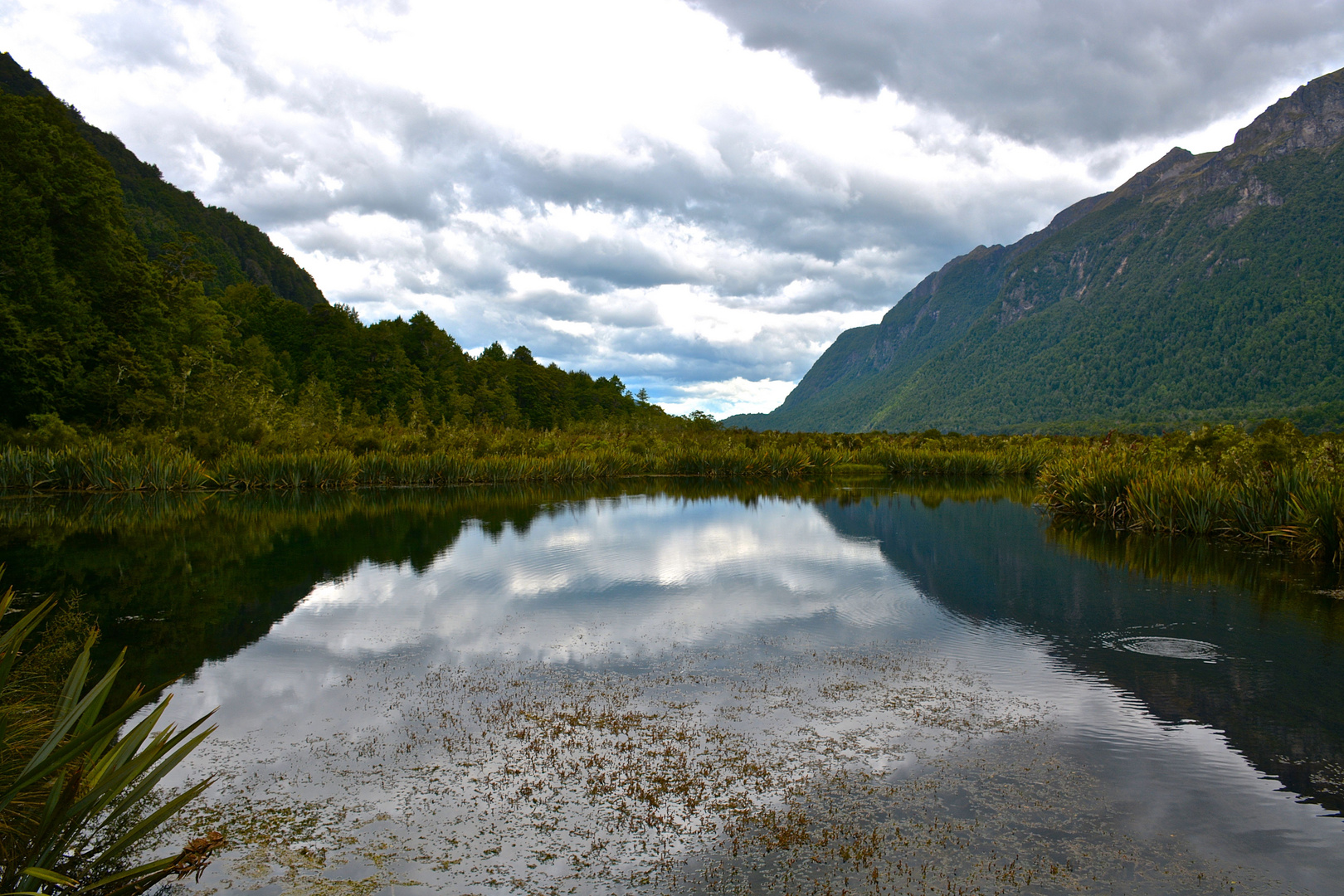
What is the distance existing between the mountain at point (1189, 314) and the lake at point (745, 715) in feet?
251

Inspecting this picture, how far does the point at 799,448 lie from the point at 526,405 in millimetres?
32704

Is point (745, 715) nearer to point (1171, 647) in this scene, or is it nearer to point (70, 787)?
point (70, 787)

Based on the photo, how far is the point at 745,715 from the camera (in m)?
5.06

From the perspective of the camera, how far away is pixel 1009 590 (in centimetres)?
936

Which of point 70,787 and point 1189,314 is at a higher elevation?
point 1189,314

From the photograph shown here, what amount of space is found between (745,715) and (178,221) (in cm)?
8892

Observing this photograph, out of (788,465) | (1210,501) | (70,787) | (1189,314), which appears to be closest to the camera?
(70,787)

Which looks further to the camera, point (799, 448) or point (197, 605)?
point (799, 448)

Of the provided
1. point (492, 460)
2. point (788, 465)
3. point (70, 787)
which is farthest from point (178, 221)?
point (70, 787)

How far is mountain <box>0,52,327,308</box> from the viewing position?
63.3 m

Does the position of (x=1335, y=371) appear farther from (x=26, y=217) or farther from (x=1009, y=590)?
(x=26, y=217)

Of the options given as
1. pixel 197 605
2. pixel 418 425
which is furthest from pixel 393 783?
pixel 418 425

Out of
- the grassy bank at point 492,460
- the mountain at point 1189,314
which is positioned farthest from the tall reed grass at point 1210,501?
the mountain at point 1189,314

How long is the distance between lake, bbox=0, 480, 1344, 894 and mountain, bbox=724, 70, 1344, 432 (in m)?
→ 76.5
